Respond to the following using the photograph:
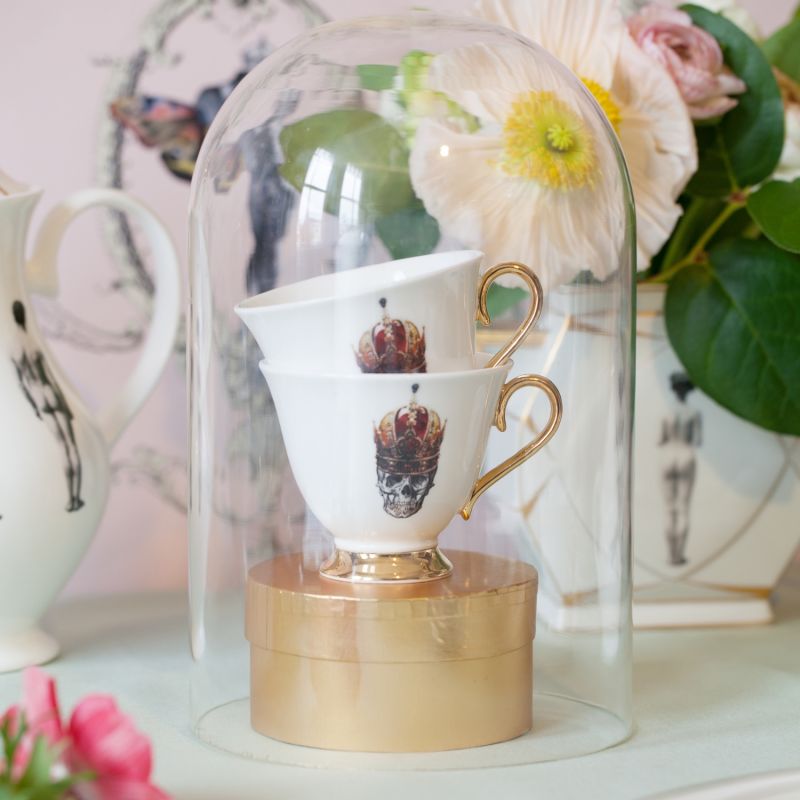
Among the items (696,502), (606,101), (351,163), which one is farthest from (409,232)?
(696,502)

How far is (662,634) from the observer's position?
2.29 ft

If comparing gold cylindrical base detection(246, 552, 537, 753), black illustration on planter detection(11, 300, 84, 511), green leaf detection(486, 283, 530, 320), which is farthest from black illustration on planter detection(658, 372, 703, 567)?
black illustration on planter detection(11, 300, 84, 511)

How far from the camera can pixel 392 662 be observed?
480mm

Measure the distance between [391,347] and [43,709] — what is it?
19 centimetres

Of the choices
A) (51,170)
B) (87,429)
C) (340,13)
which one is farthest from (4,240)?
(340,13)

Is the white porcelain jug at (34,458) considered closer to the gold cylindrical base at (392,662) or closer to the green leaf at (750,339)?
the gold cylindrical base at (392,662)

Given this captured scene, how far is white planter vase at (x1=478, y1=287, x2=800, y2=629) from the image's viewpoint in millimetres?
686

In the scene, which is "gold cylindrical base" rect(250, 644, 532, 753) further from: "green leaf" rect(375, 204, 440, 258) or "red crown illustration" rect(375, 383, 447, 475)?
"green leaf" rect(375, 204, 440, 258)

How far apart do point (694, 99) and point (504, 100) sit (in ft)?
0.45

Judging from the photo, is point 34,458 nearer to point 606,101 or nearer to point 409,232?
point 409,232

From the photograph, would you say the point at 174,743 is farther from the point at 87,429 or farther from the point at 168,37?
the point at 168,37

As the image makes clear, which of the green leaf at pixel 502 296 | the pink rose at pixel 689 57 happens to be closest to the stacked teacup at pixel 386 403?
the green leaf at pixel 502 296

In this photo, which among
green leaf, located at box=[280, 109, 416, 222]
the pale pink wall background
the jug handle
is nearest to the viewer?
green leaf, located at box=[280, 109, 416, 222]

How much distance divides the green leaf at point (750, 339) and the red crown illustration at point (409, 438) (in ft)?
0.75
